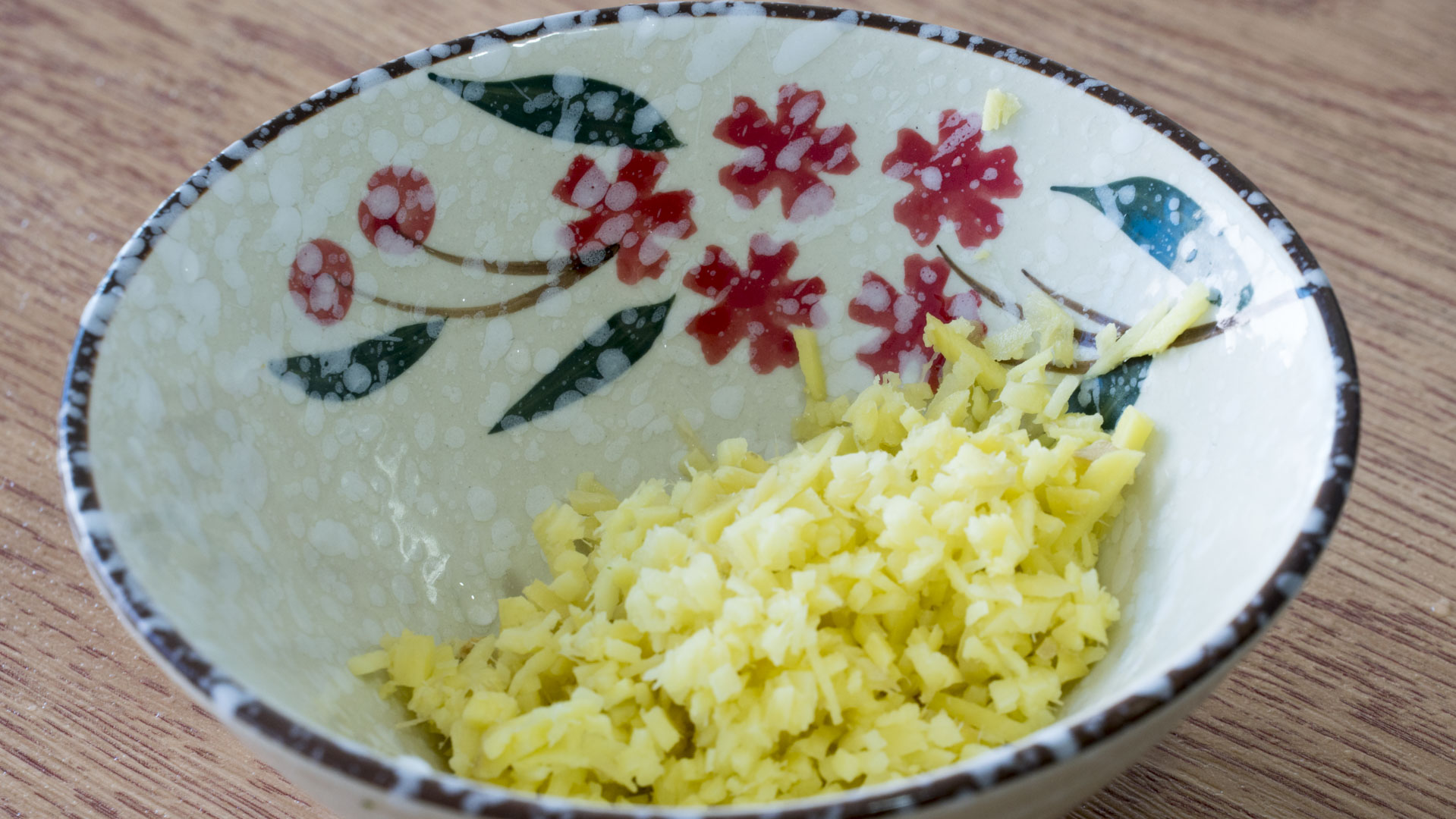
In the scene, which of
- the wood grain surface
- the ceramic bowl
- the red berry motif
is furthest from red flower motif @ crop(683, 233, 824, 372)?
the wood grain surface

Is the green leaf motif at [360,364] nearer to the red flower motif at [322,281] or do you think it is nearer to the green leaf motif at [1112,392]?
the red flower motif at [322,281]

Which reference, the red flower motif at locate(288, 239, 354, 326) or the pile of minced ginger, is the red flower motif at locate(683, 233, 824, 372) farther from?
the red flower motif at locate(288, 239, 354, 326)

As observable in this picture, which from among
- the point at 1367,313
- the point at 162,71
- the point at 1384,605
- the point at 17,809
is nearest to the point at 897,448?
the point at 1384,605

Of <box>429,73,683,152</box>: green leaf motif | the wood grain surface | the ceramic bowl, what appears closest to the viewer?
the ceramic bowl

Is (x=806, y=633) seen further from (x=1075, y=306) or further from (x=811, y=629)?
(x=1075, y=306)

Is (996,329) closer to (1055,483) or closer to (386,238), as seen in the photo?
(1055,483)

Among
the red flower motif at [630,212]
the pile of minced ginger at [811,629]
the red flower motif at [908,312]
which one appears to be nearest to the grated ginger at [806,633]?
the pile of minced ginger at [811,629]

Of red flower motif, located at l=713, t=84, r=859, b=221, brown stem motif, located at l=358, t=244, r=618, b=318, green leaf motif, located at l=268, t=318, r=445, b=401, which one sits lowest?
green leaf motif, located at l=268, t=318, r=445, b=401
